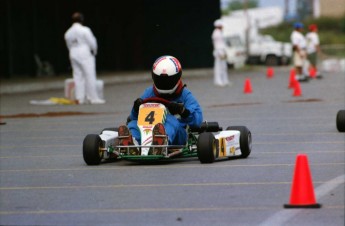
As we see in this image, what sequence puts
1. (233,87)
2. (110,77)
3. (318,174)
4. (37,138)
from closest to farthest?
(318,174) → (37,138) → (233,87) → (110,77)

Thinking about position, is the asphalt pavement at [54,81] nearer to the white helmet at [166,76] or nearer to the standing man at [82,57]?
the standing man at [82,57]

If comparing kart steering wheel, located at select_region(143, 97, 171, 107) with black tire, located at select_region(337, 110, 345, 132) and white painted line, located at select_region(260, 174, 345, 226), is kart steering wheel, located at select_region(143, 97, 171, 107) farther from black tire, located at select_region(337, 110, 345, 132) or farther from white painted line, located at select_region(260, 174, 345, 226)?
black tire, located at select_region(337, 110, 345, 132)

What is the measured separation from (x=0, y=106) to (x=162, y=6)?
899 inches

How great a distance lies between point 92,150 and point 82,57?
15471mm

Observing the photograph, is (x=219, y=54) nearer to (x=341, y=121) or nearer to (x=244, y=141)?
(x=341, y=121)

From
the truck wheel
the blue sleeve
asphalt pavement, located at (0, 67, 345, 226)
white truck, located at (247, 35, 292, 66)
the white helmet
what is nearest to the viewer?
asphalt pavement, located at (0, 67, 345, 226)

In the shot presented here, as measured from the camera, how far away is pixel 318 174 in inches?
509

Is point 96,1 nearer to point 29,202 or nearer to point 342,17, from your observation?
point 29,202

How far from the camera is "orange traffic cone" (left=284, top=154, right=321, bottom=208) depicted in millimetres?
10023

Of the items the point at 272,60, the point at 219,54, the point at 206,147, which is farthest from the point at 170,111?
the point at 272,60

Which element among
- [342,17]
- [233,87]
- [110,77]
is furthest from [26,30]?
[342,17]

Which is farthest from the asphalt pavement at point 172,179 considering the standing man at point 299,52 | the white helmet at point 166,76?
the standing man at point 299,52

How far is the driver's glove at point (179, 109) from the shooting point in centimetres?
1429

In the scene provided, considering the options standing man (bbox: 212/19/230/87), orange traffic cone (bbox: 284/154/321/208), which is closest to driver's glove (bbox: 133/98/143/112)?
orange traffic cone (bbox: 284/154/321/208)
